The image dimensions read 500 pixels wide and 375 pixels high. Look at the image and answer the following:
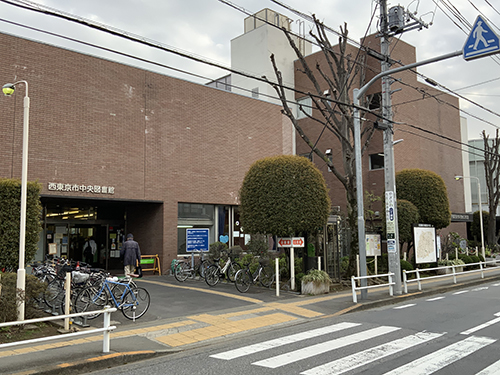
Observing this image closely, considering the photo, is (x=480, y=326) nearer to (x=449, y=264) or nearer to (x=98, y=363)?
(x=98, y=363)

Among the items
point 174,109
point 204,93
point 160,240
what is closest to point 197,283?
point 160,240

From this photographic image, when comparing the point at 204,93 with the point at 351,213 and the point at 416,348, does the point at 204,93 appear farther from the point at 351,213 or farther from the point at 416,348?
the point at 416,348

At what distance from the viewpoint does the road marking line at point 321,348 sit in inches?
265

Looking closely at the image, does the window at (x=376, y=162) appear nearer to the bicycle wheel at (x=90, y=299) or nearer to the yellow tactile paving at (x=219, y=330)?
the yellow tactile paving at (x=219, y=330)

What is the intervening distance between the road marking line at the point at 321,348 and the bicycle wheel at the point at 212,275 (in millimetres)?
7488

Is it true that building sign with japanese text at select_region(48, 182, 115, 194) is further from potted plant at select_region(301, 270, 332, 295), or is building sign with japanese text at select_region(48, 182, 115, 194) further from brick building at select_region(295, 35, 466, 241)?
brick building at select_region(295, 35, 466, 241)

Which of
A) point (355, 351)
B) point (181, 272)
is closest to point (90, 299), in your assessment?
point (355, 351)

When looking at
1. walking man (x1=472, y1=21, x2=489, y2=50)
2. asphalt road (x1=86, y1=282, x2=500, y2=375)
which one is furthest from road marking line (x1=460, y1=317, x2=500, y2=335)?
walking man (x1=472, y1=21, x2=489, y2=50)

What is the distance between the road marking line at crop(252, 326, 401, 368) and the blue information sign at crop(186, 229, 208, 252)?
1316 centimetres

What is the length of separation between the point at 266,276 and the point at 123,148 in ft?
28.3

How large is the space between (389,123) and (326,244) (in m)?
4.80

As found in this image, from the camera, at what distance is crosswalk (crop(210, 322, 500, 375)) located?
6.34 metres

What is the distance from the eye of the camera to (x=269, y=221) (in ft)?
47.8

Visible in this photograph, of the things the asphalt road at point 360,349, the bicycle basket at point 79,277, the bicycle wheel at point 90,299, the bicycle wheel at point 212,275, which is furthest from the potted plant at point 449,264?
the bicycle basket at point 79,277
